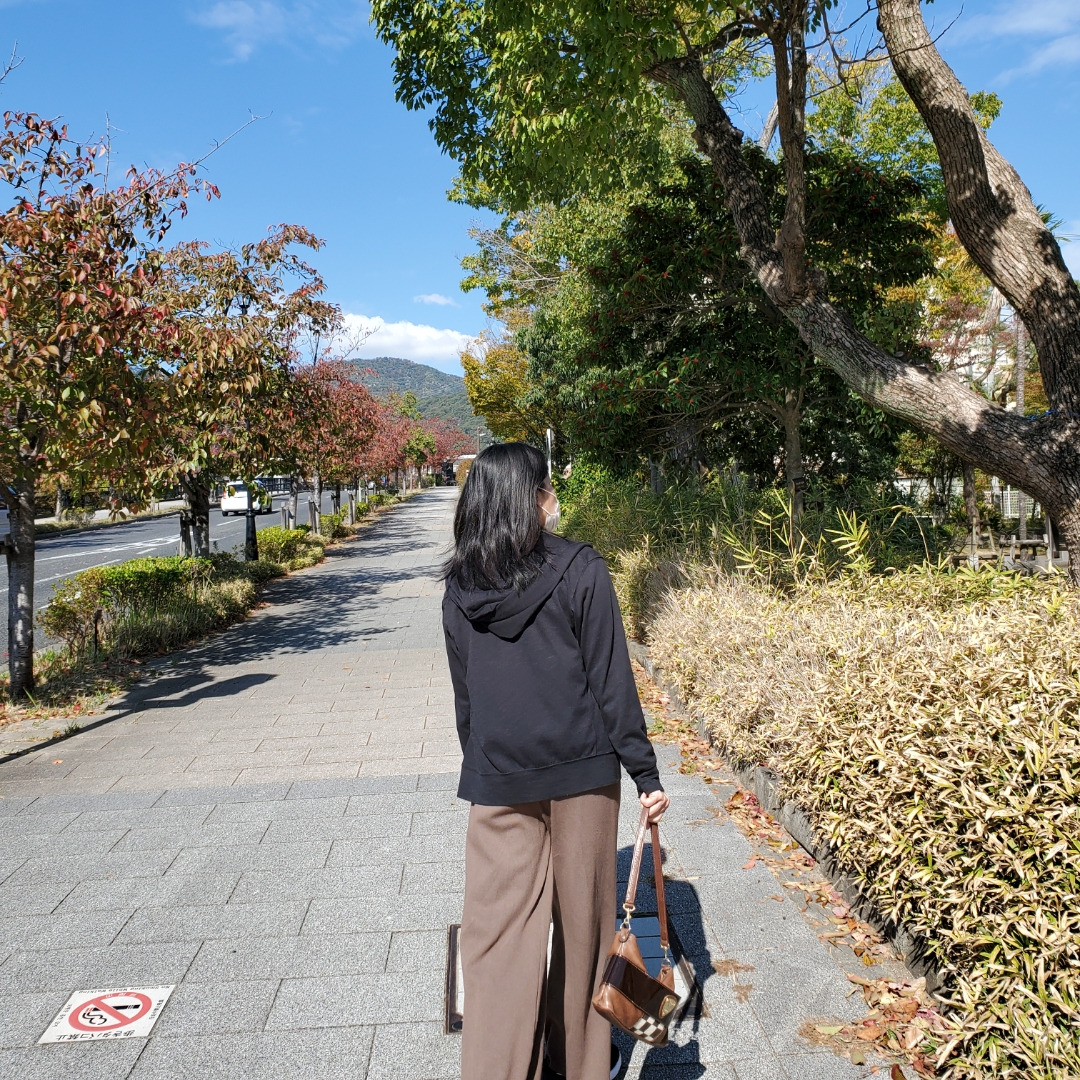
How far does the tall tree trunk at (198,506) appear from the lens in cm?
1191

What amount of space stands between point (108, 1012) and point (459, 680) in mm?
1767

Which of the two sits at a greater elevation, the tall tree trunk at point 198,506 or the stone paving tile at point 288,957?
the tall tree trunk at point 198,506

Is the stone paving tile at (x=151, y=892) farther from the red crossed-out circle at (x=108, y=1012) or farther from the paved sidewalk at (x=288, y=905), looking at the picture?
the red crossed-out circle at (x=108, y=1012)

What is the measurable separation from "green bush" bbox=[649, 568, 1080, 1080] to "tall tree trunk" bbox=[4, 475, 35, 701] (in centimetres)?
575

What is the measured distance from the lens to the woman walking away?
7.17 feet

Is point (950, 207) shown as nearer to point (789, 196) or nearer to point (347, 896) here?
point (789, 196)

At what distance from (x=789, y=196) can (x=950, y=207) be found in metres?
1.06

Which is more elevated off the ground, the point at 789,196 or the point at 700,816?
the point at 789,196

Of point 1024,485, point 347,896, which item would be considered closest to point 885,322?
point 1024,485

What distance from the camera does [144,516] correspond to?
3878cm

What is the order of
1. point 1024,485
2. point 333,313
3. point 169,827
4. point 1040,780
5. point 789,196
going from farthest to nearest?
point 333,313 < point 789,196 < point 1024,485 < point 169,827 < point 1040,780

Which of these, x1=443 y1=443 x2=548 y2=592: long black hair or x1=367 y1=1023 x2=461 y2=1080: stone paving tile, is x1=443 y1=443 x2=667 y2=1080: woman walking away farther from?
x1=367 y1=1023 x2=461 y2=1080: stone paving tile

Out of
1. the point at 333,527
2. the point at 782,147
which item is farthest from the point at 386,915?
the point at 333,527

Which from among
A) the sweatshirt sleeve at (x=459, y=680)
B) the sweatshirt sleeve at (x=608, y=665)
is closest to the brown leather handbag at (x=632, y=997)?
the sweatshirt sleeve at (x=608, y=665)
